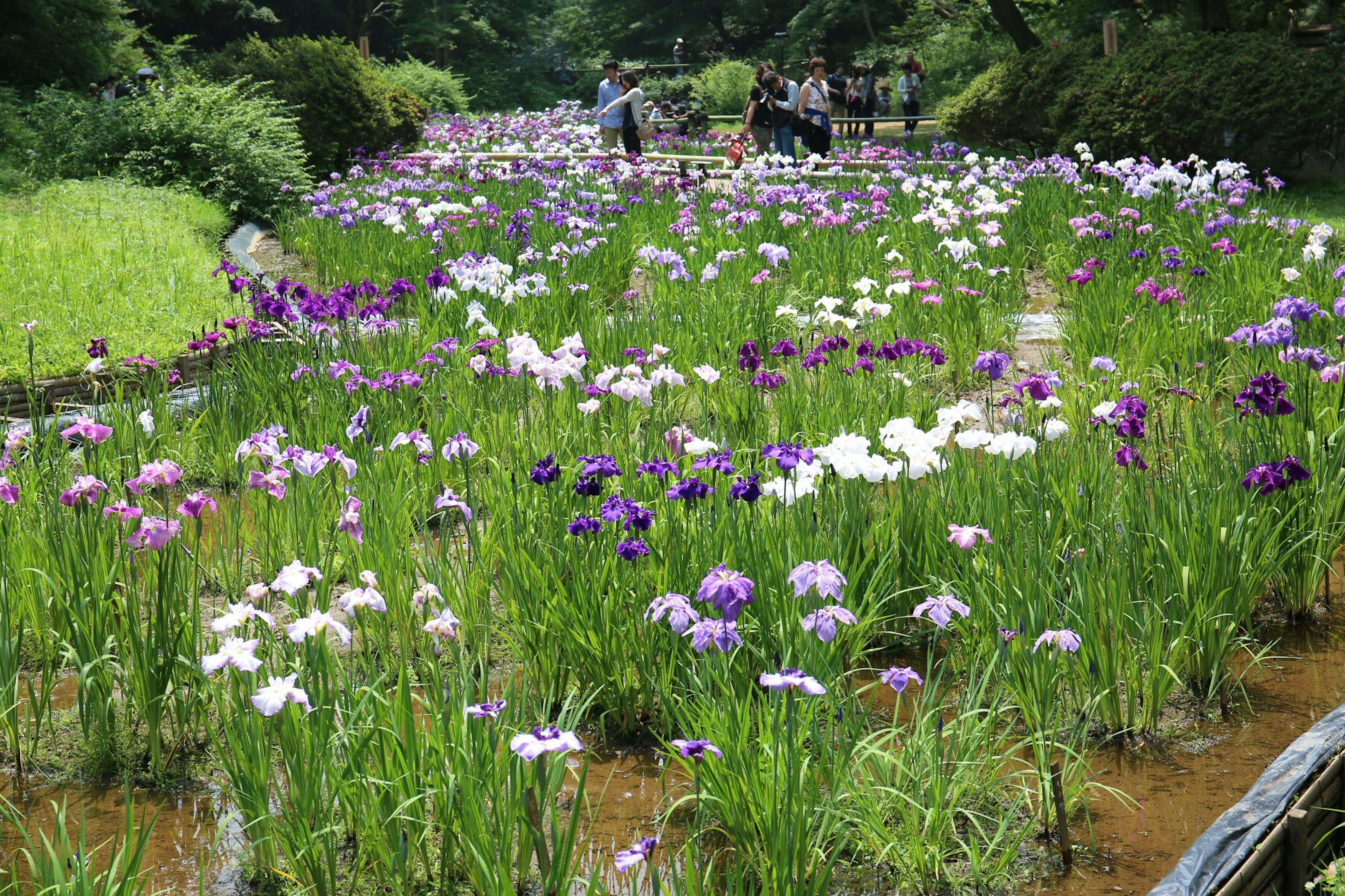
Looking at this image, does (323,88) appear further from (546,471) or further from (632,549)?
(632,549)

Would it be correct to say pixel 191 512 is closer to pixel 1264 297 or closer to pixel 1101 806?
pixel 1101 806

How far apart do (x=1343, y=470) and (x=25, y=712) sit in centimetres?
383

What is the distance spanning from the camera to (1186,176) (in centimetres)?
770

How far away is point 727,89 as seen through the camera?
31.2 metres

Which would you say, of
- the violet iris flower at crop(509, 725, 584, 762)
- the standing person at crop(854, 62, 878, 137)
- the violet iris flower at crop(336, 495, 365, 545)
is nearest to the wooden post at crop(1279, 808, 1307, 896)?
the violet iris flower at crop(509, 725, 584, 762)

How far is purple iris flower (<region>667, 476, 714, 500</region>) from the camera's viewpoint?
278cm

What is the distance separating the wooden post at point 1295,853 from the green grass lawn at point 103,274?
5129 millimetres

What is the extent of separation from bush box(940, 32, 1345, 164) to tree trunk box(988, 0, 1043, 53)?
11.9 ft

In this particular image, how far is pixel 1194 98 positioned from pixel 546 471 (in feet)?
39.8

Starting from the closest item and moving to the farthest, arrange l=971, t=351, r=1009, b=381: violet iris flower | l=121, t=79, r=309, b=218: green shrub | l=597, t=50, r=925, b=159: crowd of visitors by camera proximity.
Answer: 1. l=971, t=351, r=1009, b=381: violet iris flower
2. l=121, t=79, r=309, b=218: green shrub
3. l=597, t=50, r=925, b=159: crowd of visitors

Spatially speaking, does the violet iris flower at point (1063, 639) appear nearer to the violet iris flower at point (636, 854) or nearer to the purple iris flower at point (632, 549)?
the purple iris flower at point (632, 549)

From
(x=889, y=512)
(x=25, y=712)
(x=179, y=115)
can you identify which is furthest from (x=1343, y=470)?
(x=179, y=115)

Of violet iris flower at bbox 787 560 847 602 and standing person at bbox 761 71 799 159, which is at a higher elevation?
standing person at bbox 761 71 799 159

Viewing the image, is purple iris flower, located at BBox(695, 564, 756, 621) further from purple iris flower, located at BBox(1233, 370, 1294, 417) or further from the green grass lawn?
the green grass lawn
